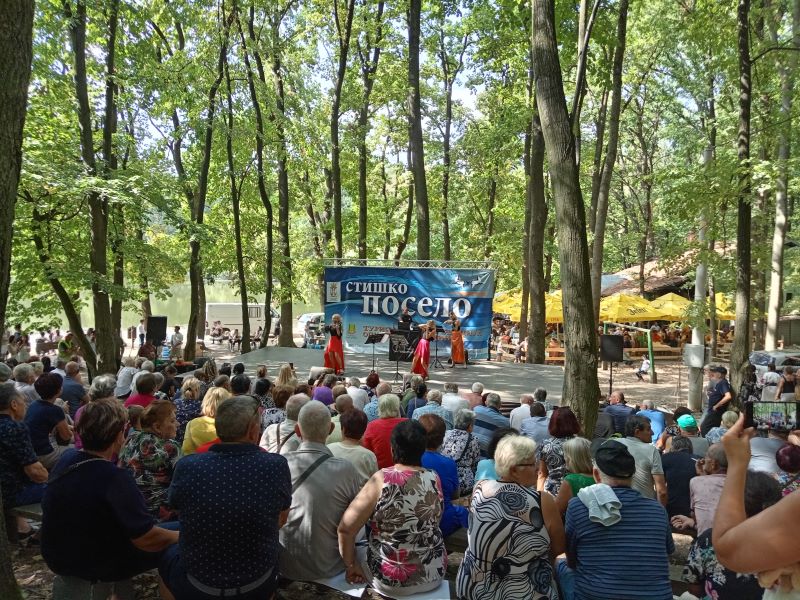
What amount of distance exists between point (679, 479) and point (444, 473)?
2117 millimetres

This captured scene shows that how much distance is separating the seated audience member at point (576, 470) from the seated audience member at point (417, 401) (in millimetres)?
3052

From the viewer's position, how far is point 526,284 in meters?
22.0

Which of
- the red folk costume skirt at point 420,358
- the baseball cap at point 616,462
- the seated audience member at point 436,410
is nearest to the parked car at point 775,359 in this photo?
the red folk costume skirt at point 420,358

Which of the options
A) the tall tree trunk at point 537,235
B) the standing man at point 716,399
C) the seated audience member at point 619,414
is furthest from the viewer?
the tall tree trunk at point 537,235

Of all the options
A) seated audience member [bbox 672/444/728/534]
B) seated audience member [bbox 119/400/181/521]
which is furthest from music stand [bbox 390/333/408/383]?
seated audience member [bbox 119/400/181/521]

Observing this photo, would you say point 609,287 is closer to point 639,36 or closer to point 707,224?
point 639,36

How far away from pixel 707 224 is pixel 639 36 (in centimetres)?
1209

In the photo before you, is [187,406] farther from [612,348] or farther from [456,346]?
[456,346]

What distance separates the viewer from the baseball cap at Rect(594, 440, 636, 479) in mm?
2818

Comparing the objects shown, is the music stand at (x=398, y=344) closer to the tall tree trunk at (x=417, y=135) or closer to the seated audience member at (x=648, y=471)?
the tall tree trunk at (x=417, y=135)

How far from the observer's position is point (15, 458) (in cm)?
384

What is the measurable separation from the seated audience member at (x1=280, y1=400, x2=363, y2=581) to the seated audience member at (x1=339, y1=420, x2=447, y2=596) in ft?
0.58

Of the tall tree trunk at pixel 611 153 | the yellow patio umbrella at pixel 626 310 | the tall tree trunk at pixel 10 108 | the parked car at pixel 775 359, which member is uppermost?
the tall tree trunk at pixel 611 153

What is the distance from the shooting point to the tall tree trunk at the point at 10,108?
2840mm
